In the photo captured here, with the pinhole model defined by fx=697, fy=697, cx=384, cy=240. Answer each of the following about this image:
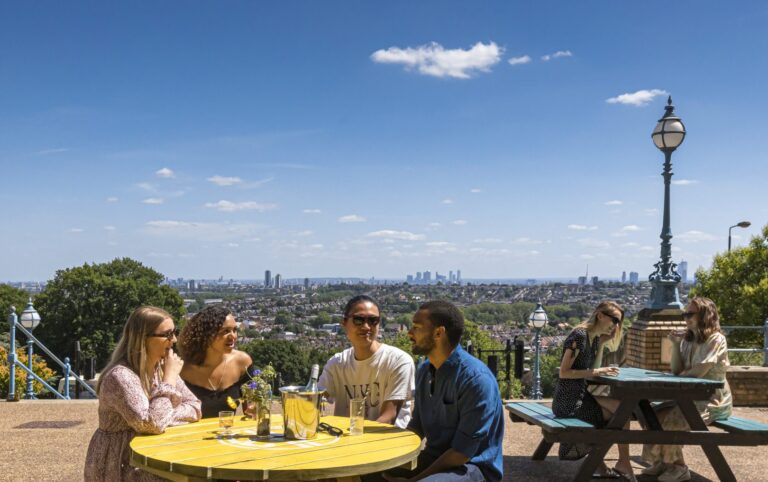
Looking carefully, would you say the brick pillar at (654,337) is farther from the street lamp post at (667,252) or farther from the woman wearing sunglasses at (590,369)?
the woman wearing sunglasses at (590,369)

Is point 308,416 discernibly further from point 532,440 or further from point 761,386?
point 761,386

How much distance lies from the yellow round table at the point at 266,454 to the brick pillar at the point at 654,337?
5.75 m

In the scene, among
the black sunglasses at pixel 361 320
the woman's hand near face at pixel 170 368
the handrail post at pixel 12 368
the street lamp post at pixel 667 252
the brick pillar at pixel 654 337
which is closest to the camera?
the woman's hand near face at pixel 170 368

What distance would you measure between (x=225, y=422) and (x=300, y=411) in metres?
0.38

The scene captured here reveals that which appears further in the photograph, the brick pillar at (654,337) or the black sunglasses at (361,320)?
the brick pillar at (654,337)

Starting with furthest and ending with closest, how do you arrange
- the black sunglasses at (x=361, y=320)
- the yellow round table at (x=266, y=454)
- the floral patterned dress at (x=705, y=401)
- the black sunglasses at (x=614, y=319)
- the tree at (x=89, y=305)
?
1. the tree at (x=89, y=305)
2. the floral patterned dress at (x=705, y=401)
3. the black sunglasses at (x=614, y=319)
4. the black sunglasses at (x=361, y=320)
5. the yellow round table at (x=266, y=454)

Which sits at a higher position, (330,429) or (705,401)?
(330,429)

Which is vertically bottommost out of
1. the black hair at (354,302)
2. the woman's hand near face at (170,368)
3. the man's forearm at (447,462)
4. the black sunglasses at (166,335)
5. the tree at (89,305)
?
the tree at (89,305)

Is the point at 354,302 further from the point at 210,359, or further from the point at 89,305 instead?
the point at 89,305

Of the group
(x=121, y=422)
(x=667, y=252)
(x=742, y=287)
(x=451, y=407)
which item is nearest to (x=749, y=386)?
(x=667, y=252)

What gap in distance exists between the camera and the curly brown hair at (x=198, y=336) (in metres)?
4.13

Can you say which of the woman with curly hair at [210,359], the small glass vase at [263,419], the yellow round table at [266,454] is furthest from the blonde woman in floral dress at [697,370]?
the small glass vase at [263,419]

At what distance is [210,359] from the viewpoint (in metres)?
4.18

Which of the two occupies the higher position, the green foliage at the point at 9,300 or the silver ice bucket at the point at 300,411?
the silver ice bucket at the point at 300,411
